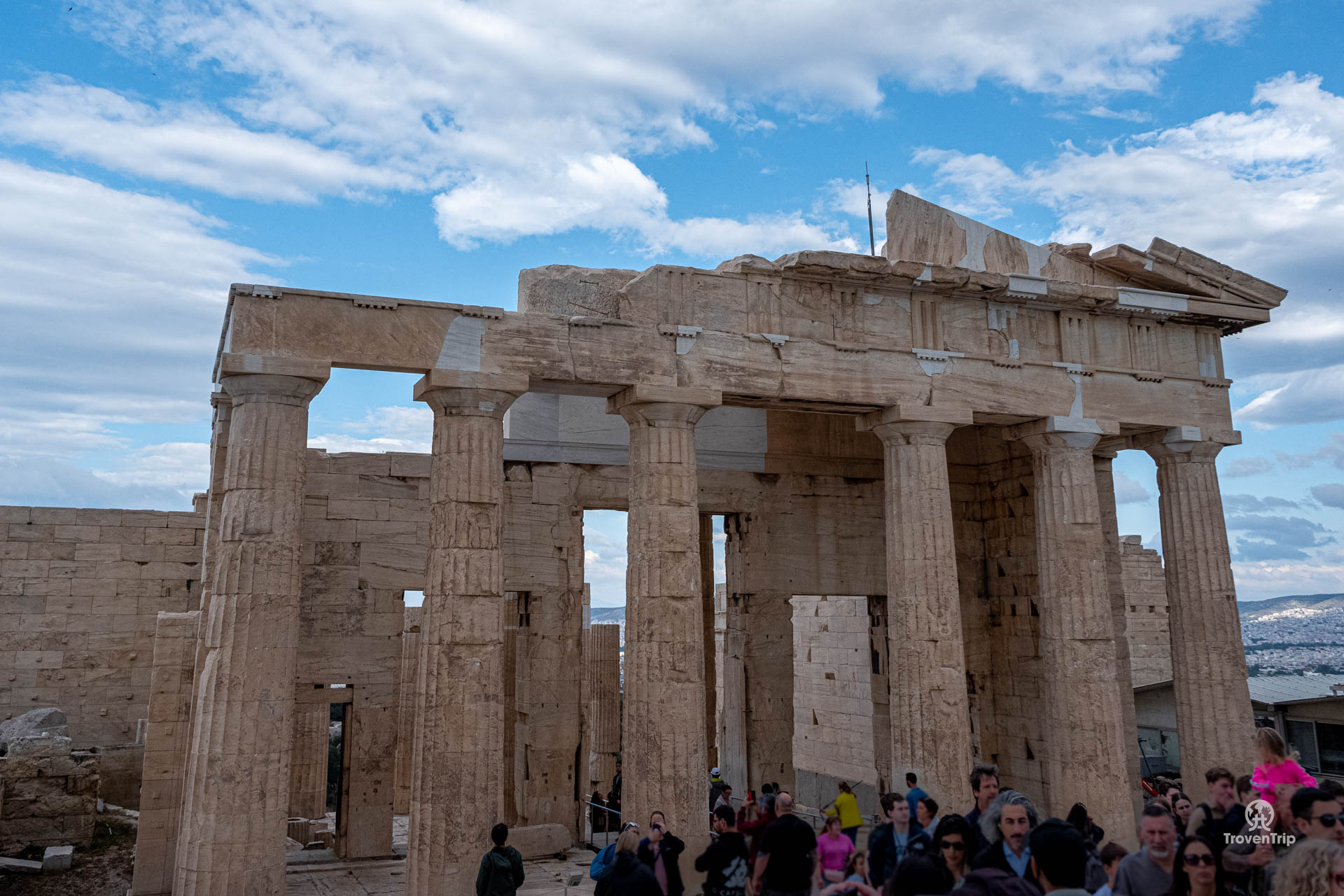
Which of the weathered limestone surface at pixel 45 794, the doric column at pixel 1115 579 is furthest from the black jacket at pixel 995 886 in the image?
the weathered limestone surface at pixel 45 794

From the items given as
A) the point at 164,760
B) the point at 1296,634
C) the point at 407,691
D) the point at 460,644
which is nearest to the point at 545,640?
the point at 460,644

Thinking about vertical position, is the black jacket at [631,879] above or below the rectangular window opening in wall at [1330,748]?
above

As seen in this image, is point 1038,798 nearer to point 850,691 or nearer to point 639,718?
point 850,691

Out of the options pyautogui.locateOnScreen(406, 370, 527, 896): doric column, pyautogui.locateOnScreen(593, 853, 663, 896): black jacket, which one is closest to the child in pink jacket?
pyautogui.locateOnScreen(593, 853, 663, 896): black jacket

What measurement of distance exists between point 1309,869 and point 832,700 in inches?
715

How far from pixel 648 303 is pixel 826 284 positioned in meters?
2.66

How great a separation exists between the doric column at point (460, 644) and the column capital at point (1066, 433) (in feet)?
25.8

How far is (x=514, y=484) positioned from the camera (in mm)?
15523

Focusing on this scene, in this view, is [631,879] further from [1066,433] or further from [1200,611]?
[1200,611]

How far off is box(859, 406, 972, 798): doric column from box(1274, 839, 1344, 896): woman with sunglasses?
8.90 meters

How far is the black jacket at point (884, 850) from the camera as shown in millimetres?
7160

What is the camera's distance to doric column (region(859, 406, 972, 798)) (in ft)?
42.5

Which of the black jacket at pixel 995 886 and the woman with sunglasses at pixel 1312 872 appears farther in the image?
the black jacket at pixel 995 886

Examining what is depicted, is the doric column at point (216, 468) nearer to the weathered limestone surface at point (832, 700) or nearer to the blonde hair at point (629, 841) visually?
the blonde hair at point (629, 841)
